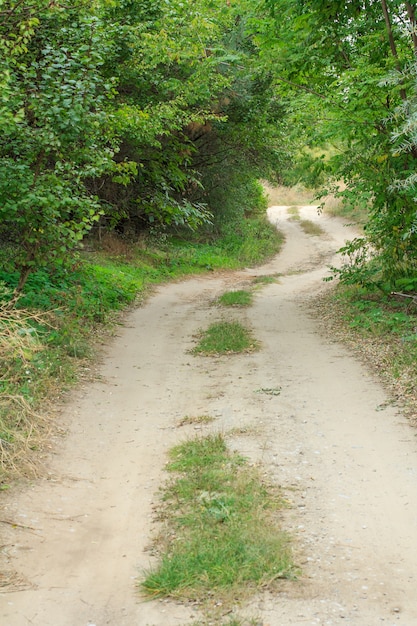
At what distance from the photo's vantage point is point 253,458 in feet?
21.9

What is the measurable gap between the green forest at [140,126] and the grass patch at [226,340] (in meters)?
2.05

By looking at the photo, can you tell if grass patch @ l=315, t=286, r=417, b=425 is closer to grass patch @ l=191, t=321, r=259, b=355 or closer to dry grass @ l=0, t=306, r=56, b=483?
grass patch @ l=191, t=321, r=259, b=355

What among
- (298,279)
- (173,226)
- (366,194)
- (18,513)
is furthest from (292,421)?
(173,226)

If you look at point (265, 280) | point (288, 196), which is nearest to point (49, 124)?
point (265, 280)

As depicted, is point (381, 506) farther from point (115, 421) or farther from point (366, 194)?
point (366, 194)

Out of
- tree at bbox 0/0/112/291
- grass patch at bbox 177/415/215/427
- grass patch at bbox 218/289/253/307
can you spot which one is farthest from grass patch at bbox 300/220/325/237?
grass patch at bbox 177/415/215/427

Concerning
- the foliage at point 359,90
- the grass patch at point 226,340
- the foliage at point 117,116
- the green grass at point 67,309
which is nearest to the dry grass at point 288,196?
the green grass at point 67,309

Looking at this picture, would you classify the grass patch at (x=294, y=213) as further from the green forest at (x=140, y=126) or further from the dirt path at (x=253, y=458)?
the dirt path at (x=253, y=458)

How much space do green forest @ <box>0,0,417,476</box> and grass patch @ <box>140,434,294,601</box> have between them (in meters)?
1.80

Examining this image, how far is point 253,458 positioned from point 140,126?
29.6 feet

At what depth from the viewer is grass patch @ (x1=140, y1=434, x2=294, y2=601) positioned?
4.49 meters

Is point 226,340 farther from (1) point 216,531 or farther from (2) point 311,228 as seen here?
(2) point 311,228

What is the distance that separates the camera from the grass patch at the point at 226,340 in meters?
11.1

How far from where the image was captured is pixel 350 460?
21.9 ft
